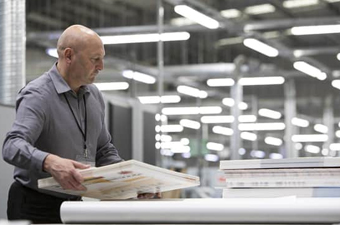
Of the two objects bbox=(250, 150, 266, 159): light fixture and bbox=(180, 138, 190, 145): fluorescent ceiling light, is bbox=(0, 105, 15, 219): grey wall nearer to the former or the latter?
bbox=(180, 138, 190, 145): fluorescent ceiling light

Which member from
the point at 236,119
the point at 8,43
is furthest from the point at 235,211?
the point at 236,119

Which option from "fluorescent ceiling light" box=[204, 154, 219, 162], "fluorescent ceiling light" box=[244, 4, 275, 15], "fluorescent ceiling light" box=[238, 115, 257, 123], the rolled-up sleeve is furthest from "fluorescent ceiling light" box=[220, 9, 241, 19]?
the rolled-up sleeve

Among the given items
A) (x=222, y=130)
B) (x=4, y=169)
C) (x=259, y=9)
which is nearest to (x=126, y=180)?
(x=4, y=169)

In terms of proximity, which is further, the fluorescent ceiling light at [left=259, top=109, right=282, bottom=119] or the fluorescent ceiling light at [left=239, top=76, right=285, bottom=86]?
the fluorescent ceiling light at [left=259, top=109, right=282, bottom=119]

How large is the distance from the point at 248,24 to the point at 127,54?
272 cm

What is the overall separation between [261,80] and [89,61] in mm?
12533

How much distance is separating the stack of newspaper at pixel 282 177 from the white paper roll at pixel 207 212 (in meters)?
0.32

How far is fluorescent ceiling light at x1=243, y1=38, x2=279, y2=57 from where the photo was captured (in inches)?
506

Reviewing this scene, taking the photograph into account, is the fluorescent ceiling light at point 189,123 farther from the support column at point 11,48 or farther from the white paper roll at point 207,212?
the white paper roll at point 207,212

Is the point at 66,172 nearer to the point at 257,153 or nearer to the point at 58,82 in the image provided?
the point at 58,82

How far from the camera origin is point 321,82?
45.7 feet

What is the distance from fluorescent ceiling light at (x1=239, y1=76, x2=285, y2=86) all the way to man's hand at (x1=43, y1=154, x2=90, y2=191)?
1237 centimetres

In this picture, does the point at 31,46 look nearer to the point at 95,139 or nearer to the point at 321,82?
the point at 321,82

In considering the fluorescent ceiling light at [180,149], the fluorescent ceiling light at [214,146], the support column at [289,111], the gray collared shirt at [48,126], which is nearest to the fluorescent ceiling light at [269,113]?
the support column at [289,111]
